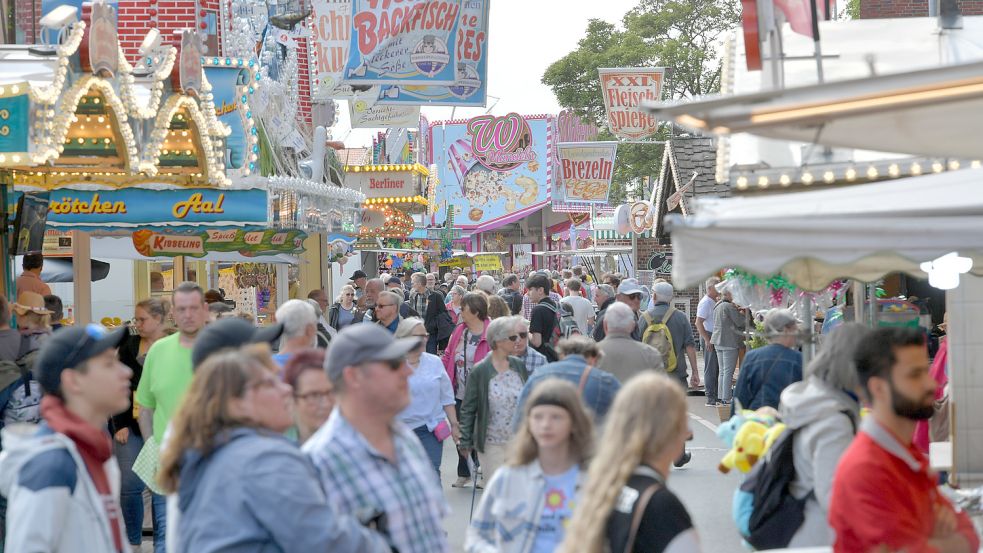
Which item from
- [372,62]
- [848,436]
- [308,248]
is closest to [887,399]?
[848,436]

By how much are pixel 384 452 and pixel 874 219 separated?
5.98 ft

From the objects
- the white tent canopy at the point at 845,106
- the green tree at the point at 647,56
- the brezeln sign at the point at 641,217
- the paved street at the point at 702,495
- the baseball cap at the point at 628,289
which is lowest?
the paved street at the point at 702,495

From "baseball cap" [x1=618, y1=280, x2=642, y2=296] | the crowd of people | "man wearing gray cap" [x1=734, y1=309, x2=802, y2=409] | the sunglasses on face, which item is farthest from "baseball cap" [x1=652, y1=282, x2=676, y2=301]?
the sunglasses on face

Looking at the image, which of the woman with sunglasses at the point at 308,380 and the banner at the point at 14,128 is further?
the banner at the point at 14,128

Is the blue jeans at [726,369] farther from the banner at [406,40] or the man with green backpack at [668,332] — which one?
the banner at [406,40]

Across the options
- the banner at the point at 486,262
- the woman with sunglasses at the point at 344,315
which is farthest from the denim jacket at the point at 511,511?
the banner at the point at 486,262

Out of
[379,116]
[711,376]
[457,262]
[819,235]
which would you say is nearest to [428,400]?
[819,235]

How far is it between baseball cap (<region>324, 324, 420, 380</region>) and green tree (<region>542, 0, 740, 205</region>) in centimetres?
3867

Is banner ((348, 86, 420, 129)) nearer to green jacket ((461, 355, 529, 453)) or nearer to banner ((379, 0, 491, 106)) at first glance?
banner ((379, 0, 491, 106))

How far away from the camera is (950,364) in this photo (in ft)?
32.9

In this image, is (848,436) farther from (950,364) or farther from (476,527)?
(950,364)

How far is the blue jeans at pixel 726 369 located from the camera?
17.2 m

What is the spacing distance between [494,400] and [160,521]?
2.33 m

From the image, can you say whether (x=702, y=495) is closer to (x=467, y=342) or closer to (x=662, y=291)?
(x=467, y=342)
